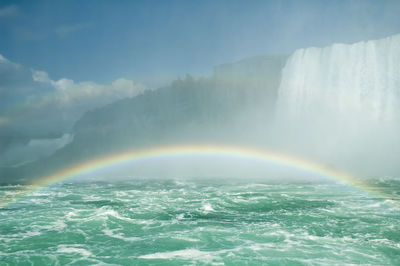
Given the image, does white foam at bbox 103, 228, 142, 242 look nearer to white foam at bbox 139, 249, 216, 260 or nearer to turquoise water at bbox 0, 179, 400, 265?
turquoise water at bbox 0, 179, 400, 265

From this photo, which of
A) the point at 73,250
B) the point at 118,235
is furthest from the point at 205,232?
the point at 73,250

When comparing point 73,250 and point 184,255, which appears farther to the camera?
point 73,250

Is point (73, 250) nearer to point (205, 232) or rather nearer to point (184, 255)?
point (184, 255)

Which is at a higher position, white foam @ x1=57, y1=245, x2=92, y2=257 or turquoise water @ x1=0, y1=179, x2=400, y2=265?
turquoise water @ x1=0, y1=179, x2=400, y2=265

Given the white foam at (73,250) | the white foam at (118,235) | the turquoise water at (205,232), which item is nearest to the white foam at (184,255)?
the turquoise water at (205,232)

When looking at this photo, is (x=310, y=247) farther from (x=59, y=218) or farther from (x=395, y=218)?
(x=59, y=218)

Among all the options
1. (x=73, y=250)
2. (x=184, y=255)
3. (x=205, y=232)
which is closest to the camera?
(x=184, y=255)

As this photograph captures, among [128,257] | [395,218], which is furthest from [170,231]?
[395,218]

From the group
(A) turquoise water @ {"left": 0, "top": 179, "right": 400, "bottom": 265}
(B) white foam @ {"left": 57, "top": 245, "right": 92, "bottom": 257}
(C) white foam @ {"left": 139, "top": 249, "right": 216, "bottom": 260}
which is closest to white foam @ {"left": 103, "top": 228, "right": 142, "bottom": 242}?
(A) turquoise water @ {"left": 0, "top": 179, "right": 400, "bottom": 265}
